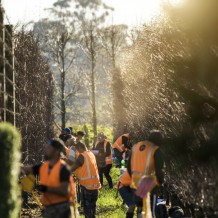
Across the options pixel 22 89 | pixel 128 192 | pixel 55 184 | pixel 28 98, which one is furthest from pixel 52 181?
pixel 28 98

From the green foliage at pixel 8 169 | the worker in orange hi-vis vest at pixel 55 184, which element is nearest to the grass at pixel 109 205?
the worker in orange hi-vis vest at pixel 55 184

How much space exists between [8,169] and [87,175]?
5.03 metres

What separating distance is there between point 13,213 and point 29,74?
37.9ft

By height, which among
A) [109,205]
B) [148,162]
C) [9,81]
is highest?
[9,81]

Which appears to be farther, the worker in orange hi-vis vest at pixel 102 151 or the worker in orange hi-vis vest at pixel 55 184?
the worker in orange hi-vis vest at pixel 102 151

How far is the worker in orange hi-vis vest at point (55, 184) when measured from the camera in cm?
1063

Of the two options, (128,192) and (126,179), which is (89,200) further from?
(126,179)

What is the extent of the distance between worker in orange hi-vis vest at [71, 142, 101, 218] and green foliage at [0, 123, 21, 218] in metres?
4.02

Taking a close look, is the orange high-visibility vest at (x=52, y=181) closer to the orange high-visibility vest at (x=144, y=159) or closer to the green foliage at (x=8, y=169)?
the green foliage at (x=8, y=169)

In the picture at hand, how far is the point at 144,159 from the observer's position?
45.1 ft

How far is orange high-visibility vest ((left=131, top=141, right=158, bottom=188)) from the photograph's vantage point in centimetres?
1373

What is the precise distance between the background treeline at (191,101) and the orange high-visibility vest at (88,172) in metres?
1.51

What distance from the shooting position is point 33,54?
2375 centimetres

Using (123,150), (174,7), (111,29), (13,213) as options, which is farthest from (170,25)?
(111,29)
